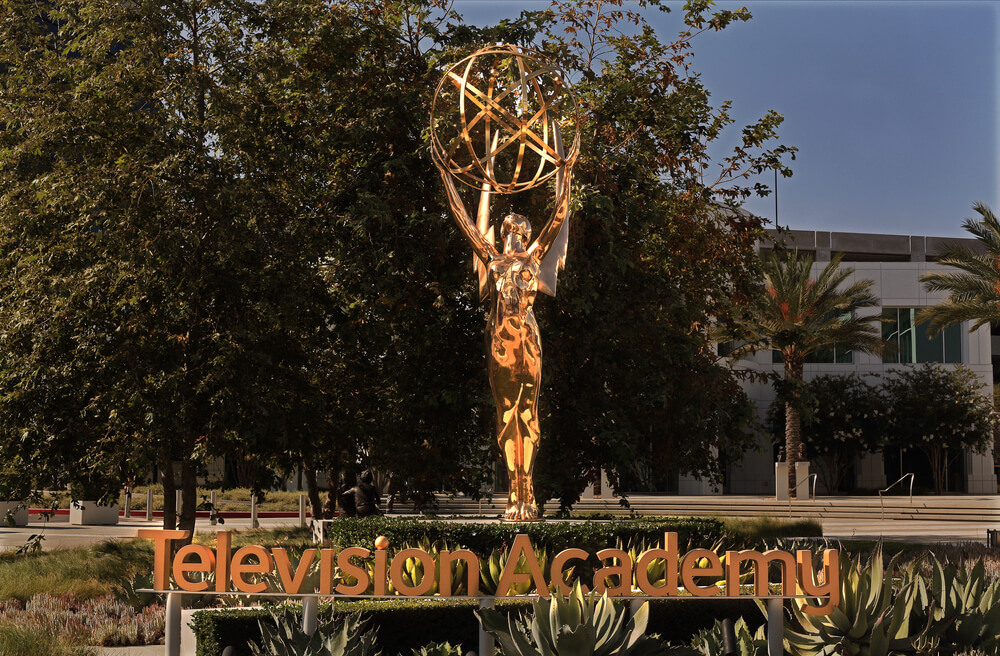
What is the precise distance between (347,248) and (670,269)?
5.80m

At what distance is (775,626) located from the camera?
7.39 metres

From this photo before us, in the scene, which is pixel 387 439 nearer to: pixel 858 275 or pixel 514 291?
pixel 514 291

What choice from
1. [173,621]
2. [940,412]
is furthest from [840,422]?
[173,621]

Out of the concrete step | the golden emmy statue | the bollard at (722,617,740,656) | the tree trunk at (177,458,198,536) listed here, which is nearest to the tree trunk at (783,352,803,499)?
the concrete step

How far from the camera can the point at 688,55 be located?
1922cm

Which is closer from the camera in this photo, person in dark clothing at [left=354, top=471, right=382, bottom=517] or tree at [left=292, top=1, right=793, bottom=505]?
tree at [left=292, top=1, right=793, bottom=505]

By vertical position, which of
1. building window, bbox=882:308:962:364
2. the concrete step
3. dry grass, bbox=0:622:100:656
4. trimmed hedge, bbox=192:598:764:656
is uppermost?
building window, bbox=882:308:962:364

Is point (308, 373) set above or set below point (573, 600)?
above

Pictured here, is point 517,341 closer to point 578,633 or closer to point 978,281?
point 578,633

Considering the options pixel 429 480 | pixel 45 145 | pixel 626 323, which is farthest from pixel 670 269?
pixel 45 145

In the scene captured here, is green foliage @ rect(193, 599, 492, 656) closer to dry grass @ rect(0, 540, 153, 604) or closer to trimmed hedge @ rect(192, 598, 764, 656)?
trimmed hedge @ rect(192, 598, 764, 656)

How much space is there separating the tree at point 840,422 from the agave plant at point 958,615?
36257 mm

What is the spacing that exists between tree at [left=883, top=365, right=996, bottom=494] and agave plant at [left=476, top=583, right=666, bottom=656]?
40.6m

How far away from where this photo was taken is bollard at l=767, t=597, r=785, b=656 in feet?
23.8
